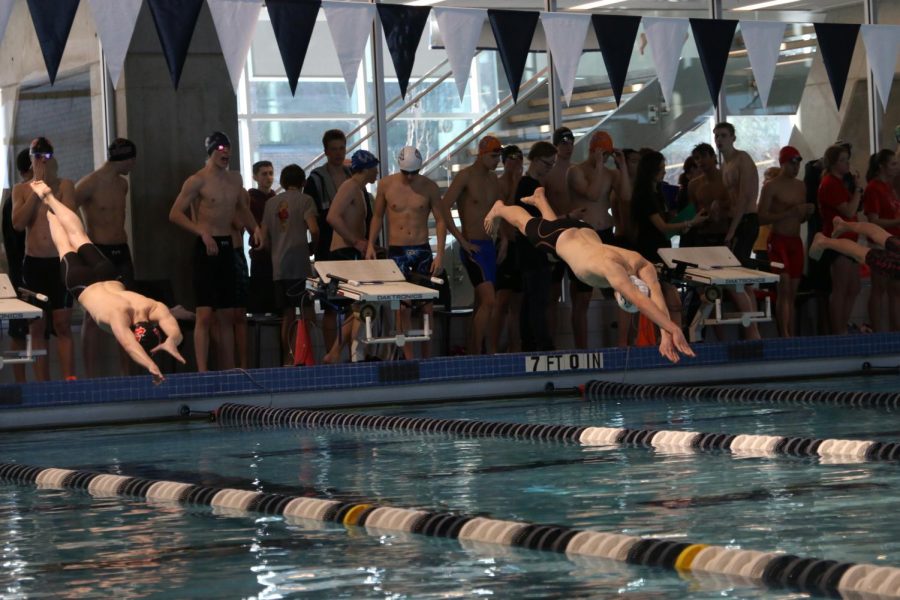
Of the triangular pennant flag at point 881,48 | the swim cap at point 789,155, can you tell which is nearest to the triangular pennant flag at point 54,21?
the swim cap at point 789,155

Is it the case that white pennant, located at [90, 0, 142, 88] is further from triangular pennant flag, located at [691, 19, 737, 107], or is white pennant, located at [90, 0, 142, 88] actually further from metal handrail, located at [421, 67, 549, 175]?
triangular pennant flag, located at [691, 19, 737, 107]

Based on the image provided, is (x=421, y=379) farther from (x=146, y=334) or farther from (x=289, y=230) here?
(x=146, y=334)

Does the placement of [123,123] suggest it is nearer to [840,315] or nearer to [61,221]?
[61,221]

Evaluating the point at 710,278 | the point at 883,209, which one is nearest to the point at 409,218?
the point at 710,278

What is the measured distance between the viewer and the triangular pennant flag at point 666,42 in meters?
11.9

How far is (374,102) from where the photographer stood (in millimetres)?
12984

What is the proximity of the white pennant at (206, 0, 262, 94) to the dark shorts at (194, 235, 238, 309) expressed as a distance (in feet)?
3.76

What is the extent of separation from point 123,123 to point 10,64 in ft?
3.06

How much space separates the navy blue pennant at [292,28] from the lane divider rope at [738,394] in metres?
2.95

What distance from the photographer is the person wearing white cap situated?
36.3ft

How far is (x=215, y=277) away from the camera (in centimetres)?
1048

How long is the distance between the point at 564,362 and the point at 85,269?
11.5 ft

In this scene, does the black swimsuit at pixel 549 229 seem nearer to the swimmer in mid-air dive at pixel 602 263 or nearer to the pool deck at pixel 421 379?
the swimmer in mid-air dive at pixel 602 263

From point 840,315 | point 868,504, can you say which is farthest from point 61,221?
point 840,315
